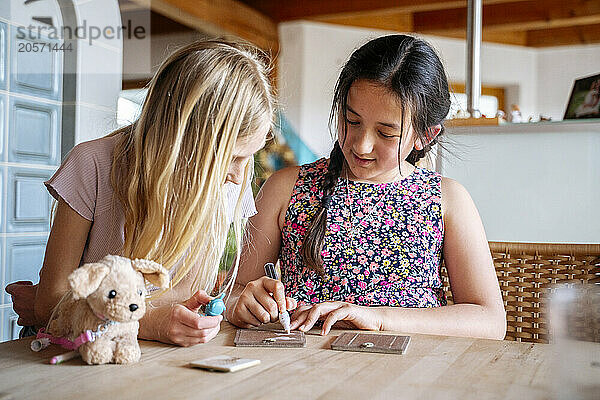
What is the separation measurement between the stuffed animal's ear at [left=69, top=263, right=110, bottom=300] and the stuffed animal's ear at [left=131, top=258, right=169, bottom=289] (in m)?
0.05

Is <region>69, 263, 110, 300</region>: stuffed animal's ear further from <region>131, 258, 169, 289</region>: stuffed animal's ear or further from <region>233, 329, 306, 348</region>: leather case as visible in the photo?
<region>233, 329, 306, 348</region>: leather case

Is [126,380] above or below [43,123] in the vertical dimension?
below

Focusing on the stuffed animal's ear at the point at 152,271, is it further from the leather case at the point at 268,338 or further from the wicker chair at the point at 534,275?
the wicker chair at the point at 534,275

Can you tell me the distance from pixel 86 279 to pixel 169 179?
30cm

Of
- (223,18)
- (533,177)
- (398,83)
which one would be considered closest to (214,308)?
(398,83)

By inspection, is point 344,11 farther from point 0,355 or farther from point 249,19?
point 0,355

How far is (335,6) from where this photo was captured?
5230 millimetres

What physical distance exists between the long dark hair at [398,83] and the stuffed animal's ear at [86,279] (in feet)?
2.44

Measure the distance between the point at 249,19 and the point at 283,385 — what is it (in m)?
4.86

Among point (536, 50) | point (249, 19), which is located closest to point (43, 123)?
point (249, 19)

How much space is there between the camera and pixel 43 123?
2428 millimetres

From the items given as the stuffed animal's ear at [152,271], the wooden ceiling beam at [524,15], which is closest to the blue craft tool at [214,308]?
the stuffed animal's ear at [152,271]

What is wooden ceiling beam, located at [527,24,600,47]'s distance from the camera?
6547mm

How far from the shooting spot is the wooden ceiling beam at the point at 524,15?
18.2ft
